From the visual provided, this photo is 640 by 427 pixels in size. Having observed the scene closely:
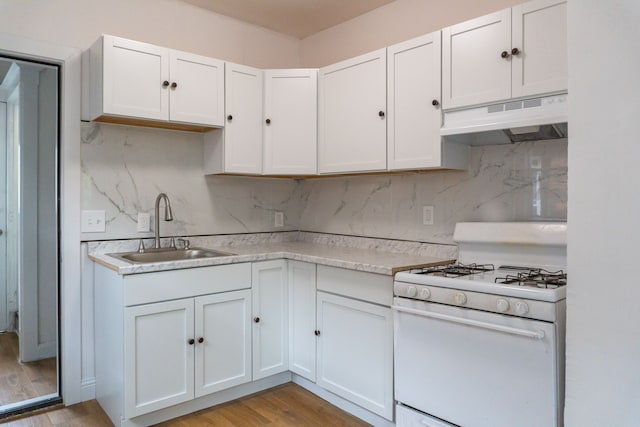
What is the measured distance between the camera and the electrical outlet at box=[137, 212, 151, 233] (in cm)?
278

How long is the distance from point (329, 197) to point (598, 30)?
2.43 metres

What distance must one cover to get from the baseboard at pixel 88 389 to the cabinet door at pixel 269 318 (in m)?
0.97

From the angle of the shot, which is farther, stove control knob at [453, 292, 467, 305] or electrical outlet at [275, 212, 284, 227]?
electrical outlet at [275, 212, 284, 227]

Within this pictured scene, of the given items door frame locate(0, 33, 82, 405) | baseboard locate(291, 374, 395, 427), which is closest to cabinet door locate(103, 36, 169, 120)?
door frame locate(0, 33, 82, 405)

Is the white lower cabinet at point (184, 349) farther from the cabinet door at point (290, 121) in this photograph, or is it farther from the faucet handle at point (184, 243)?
the cabinet door at point (290, 121)

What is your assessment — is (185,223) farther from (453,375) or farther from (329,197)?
(453,375)

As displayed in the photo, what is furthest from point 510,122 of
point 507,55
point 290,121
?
point 290,121

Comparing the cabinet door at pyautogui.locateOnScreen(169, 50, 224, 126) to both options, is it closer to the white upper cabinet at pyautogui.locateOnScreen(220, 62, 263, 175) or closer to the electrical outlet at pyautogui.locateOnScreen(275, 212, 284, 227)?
the white upper cabinet at pyautogui.locateOnScreen(220, 62, 263, 175)

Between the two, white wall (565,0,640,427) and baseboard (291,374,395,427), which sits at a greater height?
white wall (565,0,640,427)

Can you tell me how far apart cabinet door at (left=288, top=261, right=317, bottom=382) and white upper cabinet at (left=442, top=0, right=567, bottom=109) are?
1.27 m

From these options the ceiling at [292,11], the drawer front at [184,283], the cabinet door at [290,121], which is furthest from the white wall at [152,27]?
the drawer front at [184,283]

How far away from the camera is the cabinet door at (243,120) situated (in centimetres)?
282

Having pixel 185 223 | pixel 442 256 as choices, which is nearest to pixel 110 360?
pixel 185 223

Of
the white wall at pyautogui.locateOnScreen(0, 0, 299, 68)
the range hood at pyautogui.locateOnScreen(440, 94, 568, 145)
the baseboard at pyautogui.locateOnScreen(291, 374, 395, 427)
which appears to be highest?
the white wall at pyautogui.locateOnScreen(0, 0, 299, 68)
